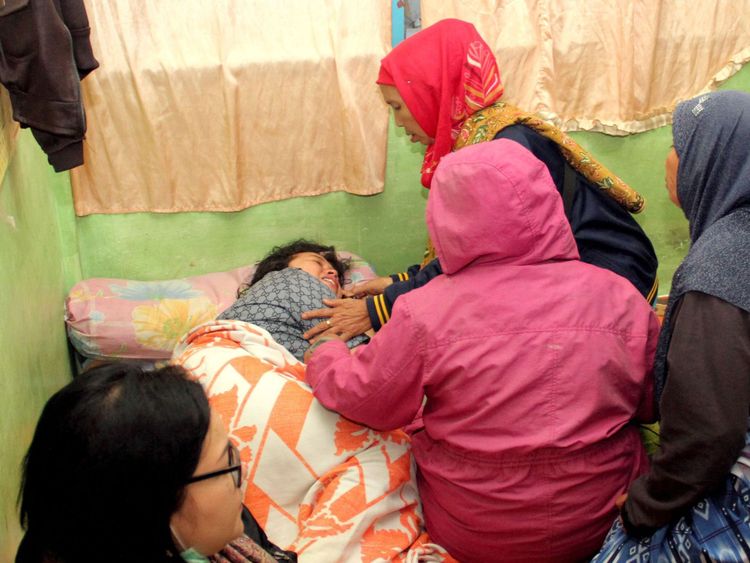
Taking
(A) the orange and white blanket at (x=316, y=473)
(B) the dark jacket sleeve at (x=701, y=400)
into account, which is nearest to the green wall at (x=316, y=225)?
(A) the orange and white blanket at (x=316, y=473)

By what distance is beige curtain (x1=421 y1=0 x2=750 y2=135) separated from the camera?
2.92 m

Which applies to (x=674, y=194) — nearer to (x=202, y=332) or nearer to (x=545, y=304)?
(x=545, y=304)

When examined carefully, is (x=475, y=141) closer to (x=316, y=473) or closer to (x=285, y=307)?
(x=285, y=307)

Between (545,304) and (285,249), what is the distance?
1.46 meters

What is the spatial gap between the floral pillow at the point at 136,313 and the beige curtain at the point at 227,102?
0.32 m

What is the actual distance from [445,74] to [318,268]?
791 millimetres

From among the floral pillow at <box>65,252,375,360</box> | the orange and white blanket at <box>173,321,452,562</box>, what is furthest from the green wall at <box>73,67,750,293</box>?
the orange and white blanket at <box>173,321,452,562</box>

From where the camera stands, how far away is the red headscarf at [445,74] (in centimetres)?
241

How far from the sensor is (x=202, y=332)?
2152 millimetres

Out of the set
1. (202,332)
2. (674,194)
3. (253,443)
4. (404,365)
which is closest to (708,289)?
(674,194)

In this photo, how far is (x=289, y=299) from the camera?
238cm

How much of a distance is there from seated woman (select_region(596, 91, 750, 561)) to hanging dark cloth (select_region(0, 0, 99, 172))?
4.71 feet

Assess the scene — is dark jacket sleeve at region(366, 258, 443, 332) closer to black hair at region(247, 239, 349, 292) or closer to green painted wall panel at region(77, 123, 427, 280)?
black hair at region(247, 239, 349, 292)

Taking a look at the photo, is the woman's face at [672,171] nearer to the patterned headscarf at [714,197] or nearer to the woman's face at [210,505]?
the patterned headscarf at [714,197]
